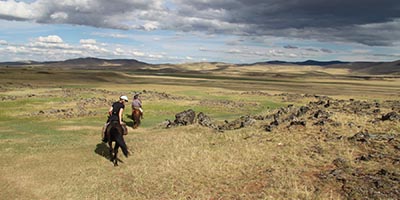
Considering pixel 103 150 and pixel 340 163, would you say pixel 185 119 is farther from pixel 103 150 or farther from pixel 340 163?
pixel 340 163

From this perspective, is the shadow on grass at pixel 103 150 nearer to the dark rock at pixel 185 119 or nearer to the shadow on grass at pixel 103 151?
the shadow on grass at pixel 103 151

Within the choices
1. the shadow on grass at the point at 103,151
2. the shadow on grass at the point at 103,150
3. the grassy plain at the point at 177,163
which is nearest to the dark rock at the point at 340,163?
the grassy plain at the point at 177,163

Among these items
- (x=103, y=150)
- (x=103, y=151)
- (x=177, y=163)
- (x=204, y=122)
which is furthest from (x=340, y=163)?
(x=204, y=122)

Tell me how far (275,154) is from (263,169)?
249cm

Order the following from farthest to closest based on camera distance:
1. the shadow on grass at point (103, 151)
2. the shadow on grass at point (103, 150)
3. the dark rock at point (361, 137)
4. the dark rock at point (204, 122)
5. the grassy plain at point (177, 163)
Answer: the dark rock at point (204, 122) → the shadow on grass at point (103, 150) → the shadow on grass at point (103, 151) → the dark rock at point (361, 137) → the grassy plain at point (177, 163)

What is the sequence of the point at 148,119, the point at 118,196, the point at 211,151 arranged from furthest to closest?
1. the point at 148,119
2. the point at 211,151
3. the point at 118,196

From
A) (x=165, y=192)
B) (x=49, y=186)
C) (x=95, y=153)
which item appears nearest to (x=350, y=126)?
(x=165, y=192)

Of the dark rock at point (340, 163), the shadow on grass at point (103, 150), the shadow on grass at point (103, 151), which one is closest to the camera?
the dark rock at point (340, 163)

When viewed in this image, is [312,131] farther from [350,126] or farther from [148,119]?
[148,119]

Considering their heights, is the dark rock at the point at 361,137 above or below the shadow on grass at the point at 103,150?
above

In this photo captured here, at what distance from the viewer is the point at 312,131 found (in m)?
22.3

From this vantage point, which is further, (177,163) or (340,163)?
(177,163)

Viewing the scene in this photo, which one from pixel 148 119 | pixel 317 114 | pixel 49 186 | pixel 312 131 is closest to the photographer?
pixel 49 186

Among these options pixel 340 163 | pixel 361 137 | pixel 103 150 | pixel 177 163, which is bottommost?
pixel 103 150
